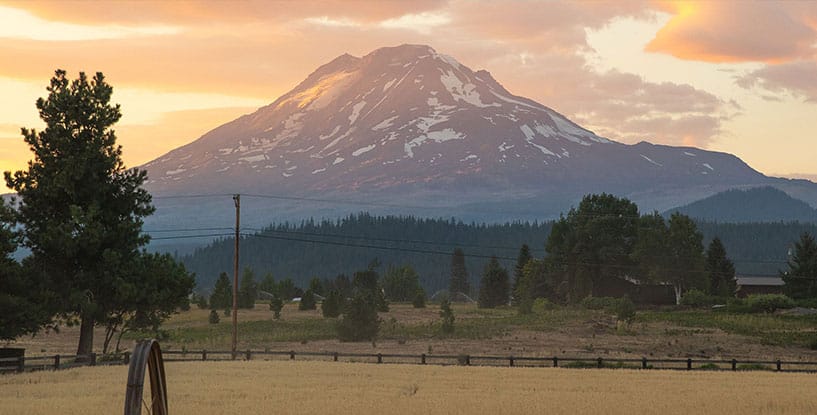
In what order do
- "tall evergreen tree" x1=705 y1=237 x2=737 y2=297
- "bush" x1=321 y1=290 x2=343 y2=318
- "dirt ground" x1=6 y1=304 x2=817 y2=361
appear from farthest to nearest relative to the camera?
"tall evergreen tree" x1=705 y1=237 x2=737 y2=297 < "bush" x1=321 y1=290 x2=343 y2=318 < "dirt ground" x1=6 y1=304 x2=817 y2=361

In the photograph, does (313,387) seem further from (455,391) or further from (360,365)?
(360,365)

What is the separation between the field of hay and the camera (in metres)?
36.1

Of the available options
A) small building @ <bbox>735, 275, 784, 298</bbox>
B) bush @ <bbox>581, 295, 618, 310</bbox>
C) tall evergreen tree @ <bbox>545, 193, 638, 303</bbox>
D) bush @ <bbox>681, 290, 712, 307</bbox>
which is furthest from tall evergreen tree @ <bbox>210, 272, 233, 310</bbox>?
small building @ <bbox>735, 275, 784, 298</bbox>

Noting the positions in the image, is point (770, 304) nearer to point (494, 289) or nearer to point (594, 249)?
point (594, 249)

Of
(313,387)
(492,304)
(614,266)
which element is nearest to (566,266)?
(614,266)

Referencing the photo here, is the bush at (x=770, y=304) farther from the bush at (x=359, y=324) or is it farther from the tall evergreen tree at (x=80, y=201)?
the tall evergreen tree at (x=80, y=201)

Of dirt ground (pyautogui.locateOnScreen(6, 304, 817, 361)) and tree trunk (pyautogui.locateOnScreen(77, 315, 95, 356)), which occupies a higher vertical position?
tree trunk (pyautogui.locateOnScreen(77, 315, 95, 356))

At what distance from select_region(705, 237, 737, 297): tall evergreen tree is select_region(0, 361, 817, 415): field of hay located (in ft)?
285

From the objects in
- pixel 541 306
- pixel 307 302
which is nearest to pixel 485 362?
pixel 541 306

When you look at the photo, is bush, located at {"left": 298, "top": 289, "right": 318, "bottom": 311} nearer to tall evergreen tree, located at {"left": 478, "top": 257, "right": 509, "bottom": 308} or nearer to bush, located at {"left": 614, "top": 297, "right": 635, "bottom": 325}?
tall evergreen tree, located at {"left": 478, "top": 257, "right": 509, "bottom": 308}

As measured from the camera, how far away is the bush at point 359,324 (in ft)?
311

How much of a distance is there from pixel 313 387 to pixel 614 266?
110934 millimetres

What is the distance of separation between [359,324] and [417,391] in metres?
52.1

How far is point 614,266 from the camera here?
15025 cm
